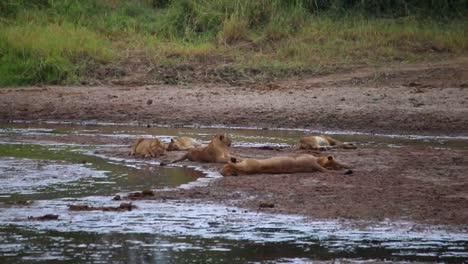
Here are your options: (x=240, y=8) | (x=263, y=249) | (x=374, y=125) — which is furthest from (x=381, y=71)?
(x=263, y=249)

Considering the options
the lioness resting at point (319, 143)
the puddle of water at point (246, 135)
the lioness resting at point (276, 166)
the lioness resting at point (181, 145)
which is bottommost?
the puddle of water at point (246, 135)

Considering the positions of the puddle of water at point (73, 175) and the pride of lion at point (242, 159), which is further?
the pride of lion at point (242, 159)

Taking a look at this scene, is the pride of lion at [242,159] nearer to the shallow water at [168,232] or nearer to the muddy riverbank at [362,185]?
the muddy riverbank at [362,185]

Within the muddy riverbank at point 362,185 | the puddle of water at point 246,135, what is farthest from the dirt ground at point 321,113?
the puddle of water at point 246,135

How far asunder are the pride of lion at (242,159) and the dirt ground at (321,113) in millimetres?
121

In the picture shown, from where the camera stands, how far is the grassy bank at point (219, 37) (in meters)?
17.3

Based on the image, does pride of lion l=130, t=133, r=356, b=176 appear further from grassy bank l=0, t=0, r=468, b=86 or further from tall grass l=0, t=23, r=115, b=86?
tall grass l=0, t=23, r=115, b=86

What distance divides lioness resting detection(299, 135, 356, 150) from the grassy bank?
5.04m

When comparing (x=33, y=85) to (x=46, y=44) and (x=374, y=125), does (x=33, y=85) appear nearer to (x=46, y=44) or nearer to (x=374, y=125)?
(x=46, y=44)

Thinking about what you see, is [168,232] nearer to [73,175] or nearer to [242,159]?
[73,175]

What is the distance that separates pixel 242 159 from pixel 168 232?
3053 millimetres

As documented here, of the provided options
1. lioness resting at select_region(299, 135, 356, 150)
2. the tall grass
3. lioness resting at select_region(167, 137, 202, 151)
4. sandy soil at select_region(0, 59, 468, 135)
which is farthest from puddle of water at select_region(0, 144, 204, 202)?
the tall grass

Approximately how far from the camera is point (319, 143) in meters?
11.7

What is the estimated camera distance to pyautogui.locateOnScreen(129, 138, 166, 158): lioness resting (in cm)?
1149
